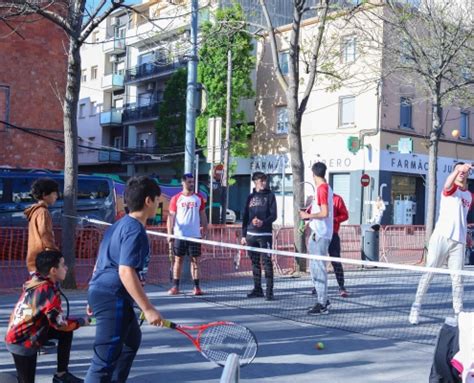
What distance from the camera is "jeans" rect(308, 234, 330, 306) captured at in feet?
27.7

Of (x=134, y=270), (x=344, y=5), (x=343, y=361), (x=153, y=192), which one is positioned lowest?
(x=343, y=361)

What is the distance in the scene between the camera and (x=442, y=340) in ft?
11.3

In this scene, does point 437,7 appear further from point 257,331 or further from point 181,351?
point 181,351

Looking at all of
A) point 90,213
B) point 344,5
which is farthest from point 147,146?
point 344,5

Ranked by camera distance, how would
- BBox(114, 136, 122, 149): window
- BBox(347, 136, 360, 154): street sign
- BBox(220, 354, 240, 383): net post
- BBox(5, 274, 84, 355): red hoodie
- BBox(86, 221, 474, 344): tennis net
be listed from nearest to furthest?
BBox(220, 354, 240, 383): net post → BBox(5, 274, 84, 355): red hoodie → BBox(86, 221, 474, 344): tennis net → BBox(347, 136, 360, 154): street sign → BBox(114, 136, 122, 149): window

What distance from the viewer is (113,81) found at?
49469 mm

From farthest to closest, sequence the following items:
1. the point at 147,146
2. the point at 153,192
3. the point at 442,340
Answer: the point at 147,146 < the point at 153,192 < the point at 442,340

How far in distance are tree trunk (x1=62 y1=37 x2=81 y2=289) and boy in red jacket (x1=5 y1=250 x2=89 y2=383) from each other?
5240 mm

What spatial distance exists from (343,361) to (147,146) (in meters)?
41.6

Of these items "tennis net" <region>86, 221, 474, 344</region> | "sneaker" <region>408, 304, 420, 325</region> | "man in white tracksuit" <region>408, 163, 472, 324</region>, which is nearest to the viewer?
"man in white tracksuit" <region>408, 163, 472, 324</region>

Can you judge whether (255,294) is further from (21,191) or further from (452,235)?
(21,191)

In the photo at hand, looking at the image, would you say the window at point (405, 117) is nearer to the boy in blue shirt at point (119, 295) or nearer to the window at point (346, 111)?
the window at point (346, 111)

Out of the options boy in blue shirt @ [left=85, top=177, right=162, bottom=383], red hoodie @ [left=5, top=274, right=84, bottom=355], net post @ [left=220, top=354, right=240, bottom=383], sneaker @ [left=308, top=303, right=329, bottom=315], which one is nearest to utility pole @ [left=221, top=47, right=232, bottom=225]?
sneaker @ [left=308, top=303, right=329, bottom=315]

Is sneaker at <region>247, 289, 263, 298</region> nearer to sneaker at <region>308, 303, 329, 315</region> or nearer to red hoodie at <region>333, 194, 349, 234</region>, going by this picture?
sneaker at <region>308, 303, 329, 315</region>
